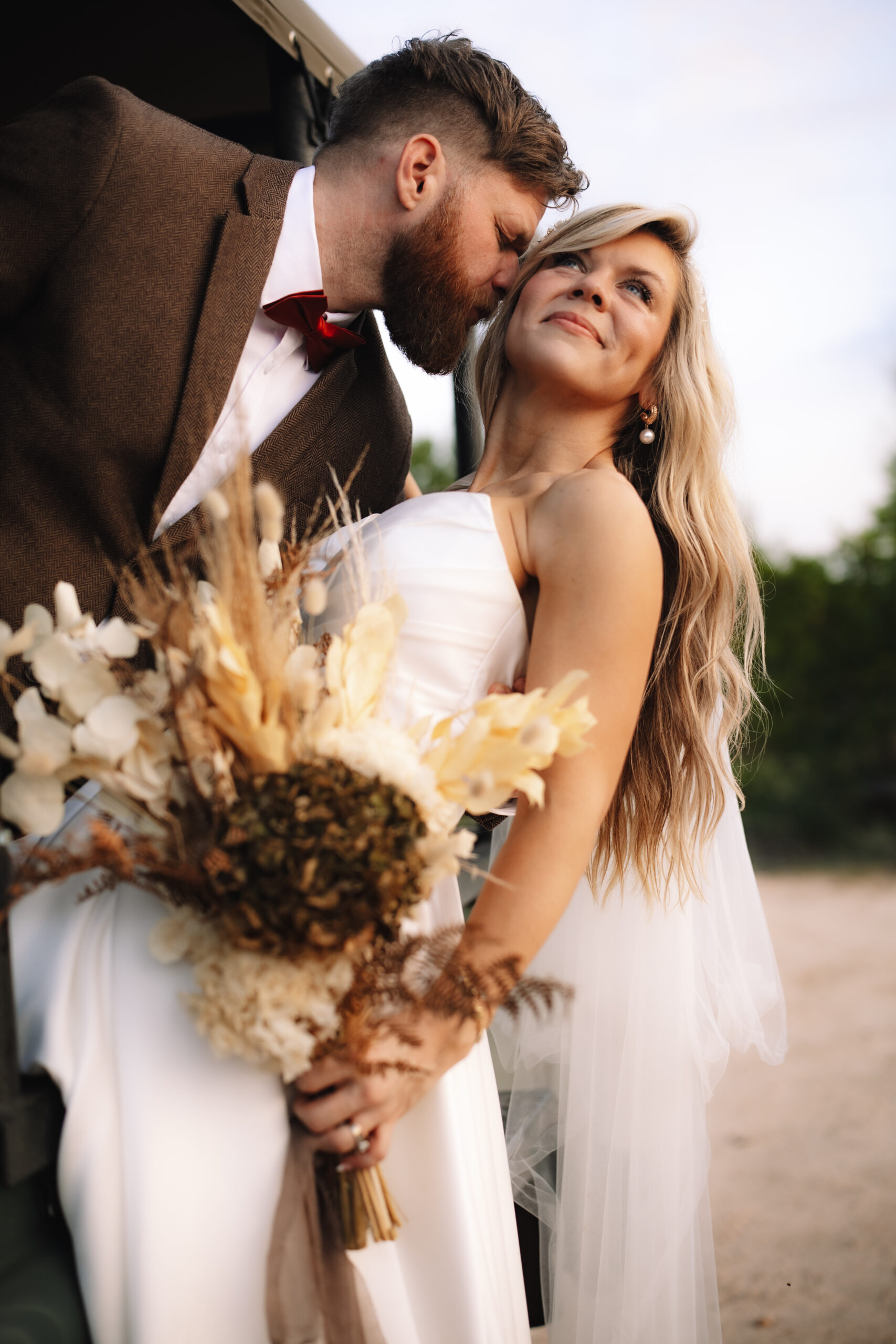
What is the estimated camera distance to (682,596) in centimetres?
217

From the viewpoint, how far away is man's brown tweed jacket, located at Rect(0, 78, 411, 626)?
1.95 metres

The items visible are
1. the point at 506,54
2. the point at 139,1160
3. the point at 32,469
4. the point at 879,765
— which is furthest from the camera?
the point at 879,765

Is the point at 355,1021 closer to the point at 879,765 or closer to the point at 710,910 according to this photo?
the point at 710,910

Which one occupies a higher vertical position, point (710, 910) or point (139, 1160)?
point (139, 1160)

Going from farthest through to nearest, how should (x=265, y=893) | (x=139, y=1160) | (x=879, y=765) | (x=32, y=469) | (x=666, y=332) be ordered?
(x=879, y=765) < (x=666, y=332) < (x=32, y=469) < (x=139, y=1160) < (x=265, y=893)

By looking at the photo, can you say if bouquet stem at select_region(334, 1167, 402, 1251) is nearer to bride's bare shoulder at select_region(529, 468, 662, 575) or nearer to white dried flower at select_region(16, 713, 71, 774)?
white dried flower at select_region(16, 713, 71, 774)

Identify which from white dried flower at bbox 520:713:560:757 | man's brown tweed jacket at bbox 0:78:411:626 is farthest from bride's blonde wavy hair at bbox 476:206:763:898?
white dried flower at bbox 520:713:560:757

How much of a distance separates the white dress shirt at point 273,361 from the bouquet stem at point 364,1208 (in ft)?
4.60

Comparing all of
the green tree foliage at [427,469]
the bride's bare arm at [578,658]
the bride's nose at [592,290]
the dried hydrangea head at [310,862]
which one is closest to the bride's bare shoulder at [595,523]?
the bride's bare arm at [578,658]

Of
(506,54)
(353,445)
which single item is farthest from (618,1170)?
(506,54)

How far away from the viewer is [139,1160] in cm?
121

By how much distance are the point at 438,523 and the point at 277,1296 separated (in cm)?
138

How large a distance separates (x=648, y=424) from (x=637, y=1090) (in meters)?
1.56

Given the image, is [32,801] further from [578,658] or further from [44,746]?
[578,658]
